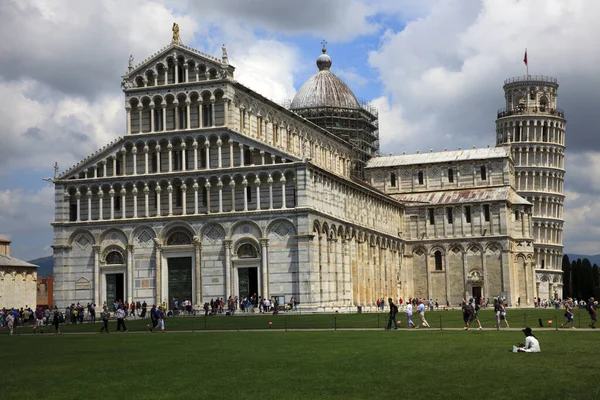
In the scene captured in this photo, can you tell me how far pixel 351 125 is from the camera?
374 feet

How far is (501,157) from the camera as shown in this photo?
108812 millimetres

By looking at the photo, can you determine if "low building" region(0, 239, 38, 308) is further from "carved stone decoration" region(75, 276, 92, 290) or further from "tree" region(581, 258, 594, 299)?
"tree" region(581, 258, 594, 299)

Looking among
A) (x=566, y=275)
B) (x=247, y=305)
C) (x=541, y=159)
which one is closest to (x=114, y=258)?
(x=247, y=305)

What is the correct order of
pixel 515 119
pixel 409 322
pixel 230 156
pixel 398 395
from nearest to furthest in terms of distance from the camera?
1. pixel 398 395
2. pixel 409 322
3. pixel 230 156
4. pixel 515 119

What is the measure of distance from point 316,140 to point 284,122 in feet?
30.9

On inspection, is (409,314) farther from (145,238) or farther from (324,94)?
(324,94)

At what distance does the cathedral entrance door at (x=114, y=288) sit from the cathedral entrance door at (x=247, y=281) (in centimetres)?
1110

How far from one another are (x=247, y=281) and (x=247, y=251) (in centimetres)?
252

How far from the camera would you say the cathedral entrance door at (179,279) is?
3051 inches

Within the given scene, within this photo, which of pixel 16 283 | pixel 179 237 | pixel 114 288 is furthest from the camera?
pixel 16 283

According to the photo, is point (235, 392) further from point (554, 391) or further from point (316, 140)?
point (316, 140)

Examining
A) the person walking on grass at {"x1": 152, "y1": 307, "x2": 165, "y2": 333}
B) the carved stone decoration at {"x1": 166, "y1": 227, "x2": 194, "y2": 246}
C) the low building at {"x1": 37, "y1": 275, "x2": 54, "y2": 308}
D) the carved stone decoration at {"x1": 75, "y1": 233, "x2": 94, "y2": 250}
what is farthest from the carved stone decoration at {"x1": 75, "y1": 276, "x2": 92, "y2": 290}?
the low building at {"x1": 37, "y1": 275, "x2": 54, "y2": 308}

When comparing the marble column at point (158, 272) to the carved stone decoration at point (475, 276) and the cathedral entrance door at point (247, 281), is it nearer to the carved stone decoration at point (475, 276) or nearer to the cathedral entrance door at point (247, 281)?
the cathedral entrance door at point (247, 281)

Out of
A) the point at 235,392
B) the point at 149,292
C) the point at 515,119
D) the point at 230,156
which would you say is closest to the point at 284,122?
the point at 230,156
